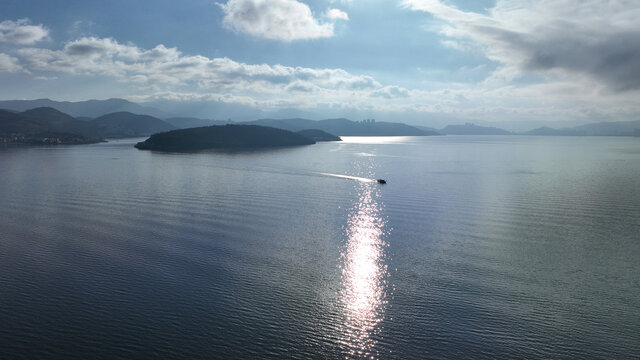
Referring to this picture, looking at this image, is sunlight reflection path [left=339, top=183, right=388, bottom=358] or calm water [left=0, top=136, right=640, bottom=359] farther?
sunlight reflection path [left=339, top=183, right=388, bottom=358]

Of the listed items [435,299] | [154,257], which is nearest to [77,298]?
[154,257]

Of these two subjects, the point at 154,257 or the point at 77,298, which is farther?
the point at 154,257

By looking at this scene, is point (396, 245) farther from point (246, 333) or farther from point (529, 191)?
point (529, 191)

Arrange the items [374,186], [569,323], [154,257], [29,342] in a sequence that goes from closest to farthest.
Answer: [29,342] → [569,323] → [154,257] → [374,186]

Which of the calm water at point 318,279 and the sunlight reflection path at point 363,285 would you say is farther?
the sunlight reflection path at point 363,285
